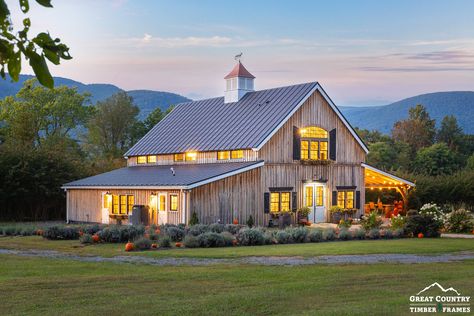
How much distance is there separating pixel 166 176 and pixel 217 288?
24.0m

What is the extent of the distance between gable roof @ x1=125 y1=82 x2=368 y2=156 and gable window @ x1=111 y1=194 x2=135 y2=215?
5.26m

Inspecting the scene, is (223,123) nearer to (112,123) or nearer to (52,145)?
(52,145)

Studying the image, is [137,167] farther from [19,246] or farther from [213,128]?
[19,246]

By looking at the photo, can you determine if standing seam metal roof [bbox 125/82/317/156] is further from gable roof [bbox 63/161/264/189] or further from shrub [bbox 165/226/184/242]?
shrub [bbox 165/226/184/242]

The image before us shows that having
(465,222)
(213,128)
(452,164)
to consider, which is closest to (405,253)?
(465,222)

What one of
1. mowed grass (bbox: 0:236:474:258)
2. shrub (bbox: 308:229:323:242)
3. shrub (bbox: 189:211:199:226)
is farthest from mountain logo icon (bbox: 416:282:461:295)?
shrub (bbox: 189:211:199:226)

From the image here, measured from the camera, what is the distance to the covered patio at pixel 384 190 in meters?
41.3

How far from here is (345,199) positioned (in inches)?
1578

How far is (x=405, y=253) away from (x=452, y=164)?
69607mm

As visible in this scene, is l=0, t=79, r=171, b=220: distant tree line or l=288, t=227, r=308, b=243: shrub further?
l=0, t=79, r=171, b=220: distant tree line

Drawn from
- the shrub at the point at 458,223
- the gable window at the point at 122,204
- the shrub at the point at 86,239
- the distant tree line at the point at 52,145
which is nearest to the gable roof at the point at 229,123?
the gable window at the point at 122,204

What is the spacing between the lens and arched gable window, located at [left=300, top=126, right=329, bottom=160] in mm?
38188

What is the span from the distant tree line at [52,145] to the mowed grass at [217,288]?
2440cm

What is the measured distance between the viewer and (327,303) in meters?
10.9
